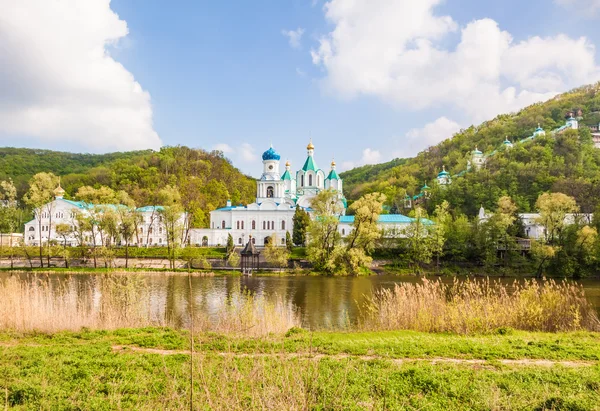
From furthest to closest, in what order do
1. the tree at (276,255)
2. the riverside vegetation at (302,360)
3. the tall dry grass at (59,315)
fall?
the tree at (276,255)
the tall dry grass at (59,315)
the riverside vegetation at (302,360)

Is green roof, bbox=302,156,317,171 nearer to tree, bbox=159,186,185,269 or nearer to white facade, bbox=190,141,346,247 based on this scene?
white facade, bbox=190,141,346,247

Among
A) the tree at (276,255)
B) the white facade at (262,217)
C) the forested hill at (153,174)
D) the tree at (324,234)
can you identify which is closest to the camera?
the tree at (276,255)

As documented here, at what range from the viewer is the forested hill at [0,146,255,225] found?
64438 millimetres

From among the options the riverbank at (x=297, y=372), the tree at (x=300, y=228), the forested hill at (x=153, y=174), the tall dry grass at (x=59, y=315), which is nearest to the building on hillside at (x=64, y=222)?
the forested hill at (x=153, y=174)

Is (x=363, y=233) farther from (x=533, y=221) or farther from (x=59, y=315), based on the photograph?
(x=59, y=315)

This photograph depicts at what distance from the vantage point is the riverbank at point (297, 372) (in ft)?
16.6

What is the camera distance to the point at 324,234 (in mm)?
35781

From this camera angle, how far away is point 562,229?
113 ft

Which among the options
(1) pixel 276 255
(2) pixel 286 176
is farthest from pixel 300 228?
(2) pixel 286 176

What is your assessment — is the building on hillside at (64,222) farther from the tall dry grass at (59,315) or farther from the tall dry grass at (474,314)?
the tall dry grass at (474,314)

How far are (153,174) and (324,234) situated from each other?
145 feet

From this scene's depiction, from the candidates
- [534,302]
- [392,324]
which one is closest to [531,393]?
[392,324]

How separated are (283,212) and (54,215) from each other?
82.8 ft

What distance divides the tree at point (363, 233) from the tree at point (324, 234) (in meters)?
1.16
